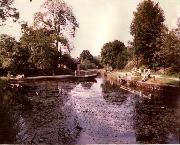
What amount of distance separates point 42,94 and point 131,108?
5651 millimetres

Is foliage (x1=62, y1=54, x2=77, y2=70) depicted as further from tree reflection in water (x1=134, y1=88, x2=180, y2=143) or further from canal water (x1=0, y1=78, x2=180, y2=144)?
tree reflection in water (x1=134, y1=88, x2=180, y2=143)

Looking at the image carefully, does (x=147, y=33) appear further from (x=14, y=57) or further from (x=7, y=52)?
(x=14, y=57)

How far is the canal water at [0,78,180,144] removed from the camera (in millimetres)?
10414

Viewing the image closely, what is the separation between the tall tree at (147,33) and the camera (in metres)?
21.4

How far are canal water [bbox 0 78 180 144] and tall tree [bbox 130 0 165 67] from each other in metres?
4.03

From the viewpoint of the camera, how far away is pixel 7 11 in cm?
1314

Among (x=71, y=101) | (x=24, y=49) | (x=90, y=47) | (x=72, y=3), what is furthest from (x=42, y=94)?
(x=24, y=49)

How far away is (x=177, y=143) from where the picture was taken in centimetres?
954

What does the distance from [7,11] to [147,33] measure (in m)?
11.0

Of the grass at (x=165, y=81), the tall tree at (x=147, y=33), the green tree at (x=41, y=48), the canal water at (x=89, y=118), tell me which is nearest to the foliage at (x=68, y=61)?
the green tree at (x=41, y=48)

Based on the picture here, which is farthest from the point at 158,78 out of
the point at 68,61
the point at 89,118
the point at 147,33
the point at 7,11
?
the point at 7,11

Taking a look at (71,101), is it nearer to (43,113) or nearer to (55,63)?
(43,113)

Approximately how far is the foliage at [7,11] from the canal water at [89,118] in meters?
2.80

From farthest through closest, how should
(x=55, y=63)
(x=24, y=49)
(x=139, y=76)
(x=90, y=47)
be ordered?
1. (x=24, y=49)
2. (x=55, y=63)
3. (x=139, y=76)
4. (x=90, y=47)
